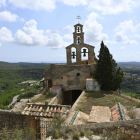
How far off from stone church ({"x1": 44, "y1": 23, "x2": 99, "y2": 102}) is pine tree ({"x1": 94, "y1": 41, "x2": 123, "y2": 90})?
0.93 meters

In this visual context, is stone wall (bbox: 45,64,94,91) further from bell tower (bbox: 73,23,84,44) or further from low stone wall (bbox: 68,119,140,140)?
low stone wall (bbox: 68,119,140,140)

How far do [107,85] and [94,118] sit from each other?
8367 mm

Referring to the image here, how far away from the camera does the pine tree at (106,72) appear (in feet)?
48.2

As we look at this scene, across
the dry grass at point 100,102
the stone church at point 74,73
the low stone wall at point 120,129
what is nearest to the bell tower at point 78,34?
the stone church at point 74,73

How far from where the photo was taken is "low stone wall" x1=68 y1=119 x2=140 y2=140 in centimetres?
473

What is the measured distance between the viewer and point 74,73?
16.2 m

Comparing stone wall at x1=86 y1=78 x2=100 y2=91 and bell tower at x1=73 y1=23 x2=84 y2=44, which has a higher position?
bell tower at x1=73 y1=23 x2=84 y2=44

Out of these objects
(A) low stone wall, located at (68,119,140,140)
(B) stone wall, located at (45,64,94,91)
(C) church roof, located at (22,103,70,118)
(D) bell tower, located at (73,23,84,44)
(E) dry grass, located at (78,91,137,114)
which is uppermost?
(D) bell tower, located at (73,23,84,44)

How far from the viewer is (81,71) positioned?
16.2 meters

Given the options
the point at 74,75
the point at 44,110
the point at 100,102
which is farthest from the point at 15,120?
the point at 74,75

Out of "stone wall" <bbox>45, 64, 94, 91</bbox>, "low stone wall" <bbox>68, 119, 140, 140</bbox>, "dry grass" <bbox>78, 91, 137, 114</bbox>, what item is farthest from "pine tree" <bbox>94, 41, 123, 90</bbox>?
"low stone wall" <bbox>68, 119, 140, 140</bbox>

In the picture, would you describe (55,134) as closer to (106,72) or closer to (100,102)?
(100,102)

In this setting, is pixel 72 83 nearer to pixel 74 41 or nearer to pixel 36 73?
pixel 74 41

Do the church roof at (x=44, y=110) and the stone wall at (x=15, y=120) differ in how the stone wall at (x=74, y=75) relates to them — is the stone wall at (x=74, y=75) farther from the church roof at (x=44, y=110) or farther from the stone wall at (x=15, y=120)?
the stone wall at (x=15, y=120)
